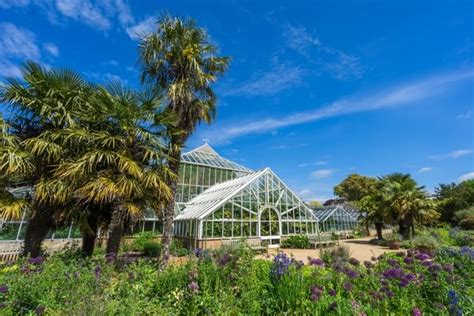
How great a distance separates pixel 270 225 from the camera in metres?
17.4

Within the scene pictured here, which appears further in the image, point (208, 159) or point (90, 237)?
point (208, 159)

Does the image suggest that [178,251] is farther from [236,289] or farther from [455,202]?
[455,202]

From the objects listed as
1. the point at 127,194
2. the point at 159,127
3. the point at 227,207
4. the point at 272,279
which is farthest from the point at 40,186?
the point at 227,207

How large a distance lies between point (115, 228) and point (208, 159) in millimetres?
17528

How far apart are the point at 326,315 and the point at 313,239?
15794 millimetres

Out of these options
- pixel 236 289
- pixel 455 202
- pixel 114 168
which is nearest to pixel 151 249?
pixel 114 168

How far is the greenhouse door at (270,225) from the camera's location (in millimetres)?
16969

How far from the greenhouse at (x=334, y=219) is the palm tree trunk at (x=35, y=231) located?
23679 mm

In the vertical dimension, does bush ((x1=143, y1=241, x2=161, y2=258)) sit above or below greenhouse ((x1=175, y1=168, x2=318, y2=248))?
below

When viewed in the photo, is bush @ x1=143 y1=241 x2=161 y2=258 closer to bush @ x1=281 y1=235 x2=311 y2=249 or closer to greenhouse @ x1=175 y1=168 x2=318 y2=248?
greenhouse @ x1=175 y1=168 x2=318 y2=248

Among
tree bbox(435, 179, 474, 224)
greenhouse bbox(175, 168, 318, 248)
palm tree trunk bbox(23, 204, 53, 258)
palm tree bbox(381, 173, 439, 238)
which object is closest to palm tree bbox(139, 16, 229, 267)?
palm tree trunk bbox(23, 204, 53, 258)

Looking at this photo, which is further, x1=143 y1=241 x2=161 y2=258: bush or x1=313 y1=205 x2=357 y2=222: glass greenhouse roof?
x1=313 y1=205 x2=357 y2=222: glass greenhouse roof

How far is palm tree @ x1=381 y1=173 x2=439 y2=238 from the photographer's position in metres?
17.2

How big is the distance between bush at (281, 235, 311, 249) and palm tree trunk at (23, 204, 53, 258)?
577 inches
